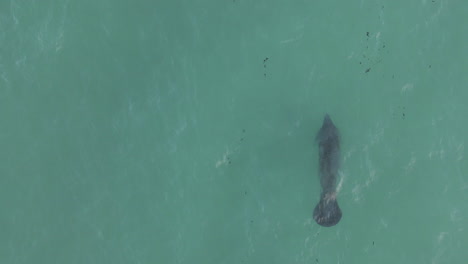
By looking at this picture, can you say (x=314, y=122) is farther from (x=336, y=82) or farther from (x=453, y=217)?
(x=453, y=217)

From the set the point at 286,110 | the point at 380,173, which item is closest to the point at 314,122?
the point at 286,110

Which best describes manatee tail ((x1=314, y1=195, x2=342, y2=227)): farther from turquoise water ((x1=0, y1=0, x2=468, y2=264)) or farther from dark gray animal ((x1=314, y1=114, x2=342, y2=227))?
turquoise water ((x1=0, y1=0, x2=468, y2=264))

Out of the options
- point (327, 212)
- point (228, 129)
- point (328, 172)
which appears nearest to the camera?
point (327, 212)

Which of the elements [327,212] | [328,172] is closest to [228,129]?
[328,172]

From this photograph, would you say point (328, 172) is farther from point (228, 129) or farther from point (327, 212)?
point (228, 129)

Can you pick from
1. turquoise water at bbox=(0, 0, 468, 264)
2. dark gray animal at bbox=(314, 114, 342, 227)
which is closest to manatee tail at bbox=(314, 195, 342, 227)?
dark gray animal at bbox=(314, 114, 342, 227)

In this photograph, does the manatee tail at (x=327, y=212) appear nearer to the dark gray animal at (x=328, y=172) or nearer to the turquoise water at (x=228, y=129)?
the dark gray animal at (x=328, y=172)
